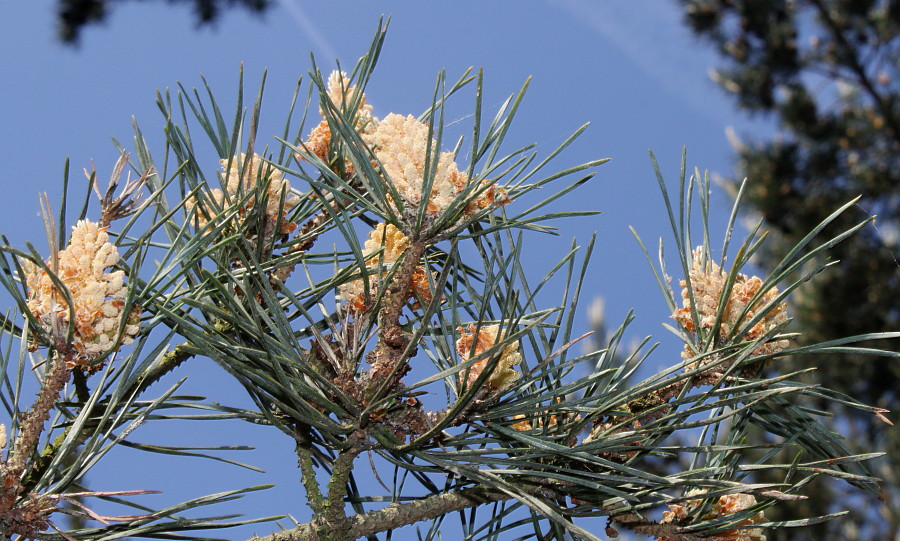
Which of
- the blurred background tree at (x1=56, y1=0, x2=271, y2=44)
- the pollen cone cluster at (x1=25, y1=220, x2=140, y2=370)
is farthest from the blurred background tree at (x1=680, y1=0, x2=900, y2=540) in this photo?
the pollen cone cluster at (x1=25, y1=220, x2=140, y2=370)

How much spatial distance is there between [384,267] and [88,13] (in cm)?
188

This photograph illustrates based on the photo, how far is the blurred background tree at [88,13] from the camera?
6.62 ft

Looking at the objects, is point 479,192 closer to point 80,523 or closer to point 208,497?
point 208,497

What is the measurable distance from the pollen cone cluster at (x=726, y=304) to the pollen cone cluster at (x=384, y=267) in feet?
0.67

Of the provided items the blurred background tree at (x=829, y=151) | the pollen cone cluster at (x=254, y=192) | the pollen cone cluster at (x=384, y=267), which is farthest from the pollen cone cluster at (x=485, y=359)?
the blurred background tree at (x=829, y=151)

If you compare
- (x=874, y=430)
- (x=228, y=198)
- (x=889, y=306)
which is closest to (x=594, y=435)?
(x=228, y=198)

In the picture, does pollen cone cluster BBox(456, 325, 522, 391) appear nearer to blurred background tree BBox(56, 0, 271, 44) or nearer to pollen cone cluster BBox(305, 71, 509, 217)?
pollen cone cluster BBox(305, 71, 509, 217)

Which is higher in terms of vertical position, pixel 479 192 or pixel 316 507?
pixel 479 192

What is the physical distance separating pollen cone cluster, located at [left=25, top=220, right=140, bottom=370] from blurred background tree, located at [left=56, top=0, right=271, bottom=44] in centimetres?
169

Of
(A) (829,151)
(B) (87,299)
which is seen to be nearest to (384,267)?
(B) (87,299)

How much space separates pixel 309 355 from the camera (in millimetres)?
A: 501

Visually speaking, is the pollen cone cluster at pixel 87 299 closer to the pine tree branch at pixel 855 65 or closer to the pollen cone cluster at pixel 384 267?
the pollen cone cluster at pixel 384 267

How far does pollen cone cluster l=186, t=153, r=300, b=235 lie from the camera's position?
1.78ft

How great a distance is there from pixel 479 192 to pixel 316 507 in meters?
0.22
